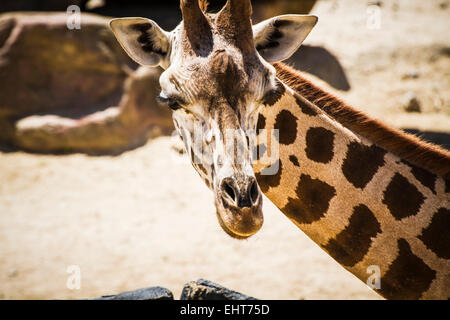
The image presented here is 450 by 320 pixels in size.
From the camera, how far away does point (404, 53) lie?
31.7ft

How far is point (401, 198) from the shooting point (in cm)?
233

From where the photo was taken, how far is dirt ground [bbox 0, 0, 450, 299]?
4.86 metres

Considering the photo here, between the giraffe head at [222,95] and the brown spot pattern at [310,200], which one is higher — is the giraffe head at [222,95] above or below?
above

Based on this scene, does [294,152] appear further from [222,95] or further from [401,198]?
[222,95]

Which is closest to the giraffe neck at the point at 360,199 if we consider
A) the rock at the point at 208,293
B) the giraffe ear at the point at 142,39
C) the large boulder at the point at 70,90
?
the rock at the point at 208,293

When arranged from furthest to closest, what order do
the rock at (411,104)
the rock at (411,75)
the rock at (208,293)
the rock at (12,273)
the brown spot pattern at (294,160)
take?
the rock at (411,75) → the rock at (411,104) → the rock at (12,273) → the brown spot pattern at (294,160) → the rock at (208,293)

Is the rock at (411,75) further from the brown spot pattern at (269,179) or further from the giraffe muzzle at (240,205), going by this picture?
the giraffe muzzle at (240,205)

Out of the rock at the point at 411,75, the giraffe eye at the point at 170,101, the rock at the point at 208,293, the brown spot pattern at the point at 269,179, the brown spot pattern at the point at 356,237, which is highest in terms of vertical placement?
the rock at the point at 411,75

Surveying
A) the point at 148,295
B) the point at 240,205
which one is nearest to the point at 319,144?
the point at 240,205

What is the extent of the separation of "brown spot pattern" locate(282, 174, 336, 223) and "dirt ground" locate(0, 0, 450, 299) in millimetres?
389

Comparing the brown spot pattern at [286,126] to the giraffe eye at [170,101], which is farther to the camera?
the brown spot pattern at [286,126]

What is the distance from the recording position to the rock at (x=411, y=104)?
327 inches

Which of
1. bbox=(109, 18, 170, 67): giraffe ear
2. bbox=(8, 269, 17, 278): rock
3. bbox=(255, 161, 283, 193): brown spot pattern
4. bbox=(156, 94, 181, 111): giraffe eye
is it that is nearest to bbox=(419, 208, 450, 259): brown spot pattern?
bbox=(255, 161, 283, 193): brown spot pattern
